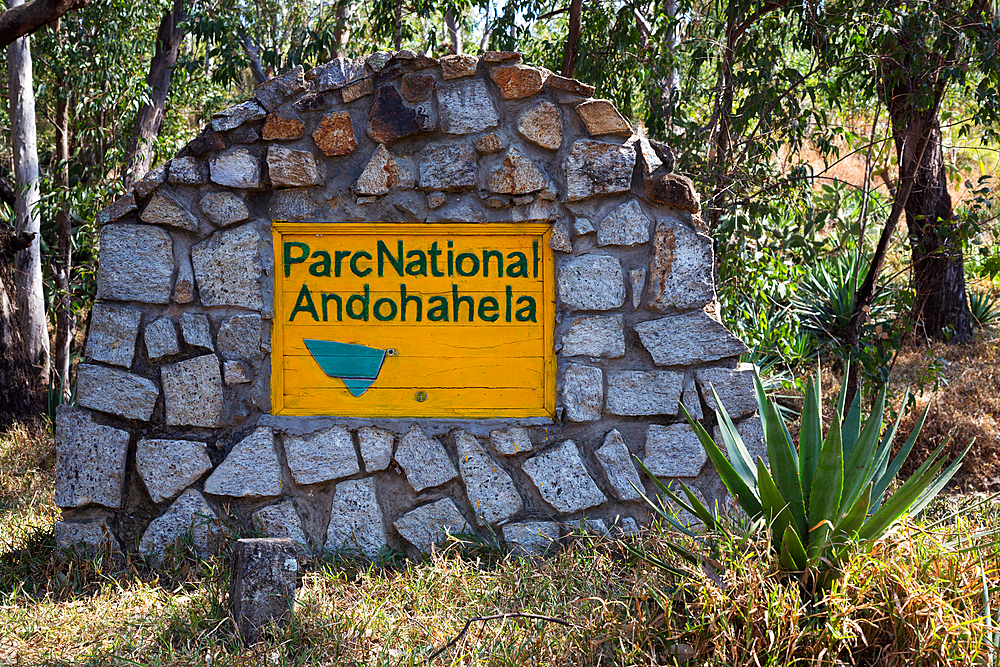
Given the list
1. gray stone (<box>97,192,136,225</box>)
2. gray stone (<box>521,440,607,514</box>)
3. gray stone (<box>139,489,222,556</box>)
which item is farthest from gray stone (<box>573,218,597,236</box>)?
gray stone (<box>139,489,222,556</box>)

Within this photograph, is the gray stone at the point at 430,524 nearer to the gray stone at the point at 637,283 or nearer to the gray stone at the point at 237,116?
the gray stone at the point at 637,283

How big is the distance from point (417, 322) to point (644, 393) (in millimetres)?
1101

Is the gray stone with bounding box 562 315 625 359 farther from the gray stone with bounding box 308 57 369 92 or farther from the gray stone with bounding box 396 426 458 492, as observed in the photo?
the gray stone with bounding box 308 57 369 92

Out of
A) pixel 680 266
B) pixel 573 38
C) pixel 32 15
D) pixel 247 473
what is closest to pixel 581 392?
pixel 680 266

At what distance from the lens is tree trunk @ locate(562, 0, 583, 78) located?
5.67 meters

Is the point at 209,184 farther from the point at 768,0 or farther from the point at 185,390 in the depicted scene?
the point at 768,0

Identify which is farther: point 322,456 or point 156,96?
point 156,96

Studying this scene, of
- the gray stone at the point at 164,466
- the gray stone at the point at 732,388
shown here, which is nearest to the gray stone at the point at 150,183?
the gray stone at the point at 164,466

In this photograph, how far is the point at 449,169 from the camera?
3.57 meters

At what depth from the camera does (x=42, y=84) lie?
7.09 m

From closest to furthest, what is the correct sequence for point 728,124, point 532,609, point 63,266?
point 532,609
point 728,124
point 63,266

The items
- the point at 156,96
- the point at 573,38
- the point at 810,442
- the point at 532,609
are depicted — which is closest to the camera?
the point at 810,442

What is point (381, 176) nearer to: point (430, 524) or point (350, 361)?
point (350, 361)

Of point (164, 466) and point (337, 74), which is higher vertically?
point (337, 74)
